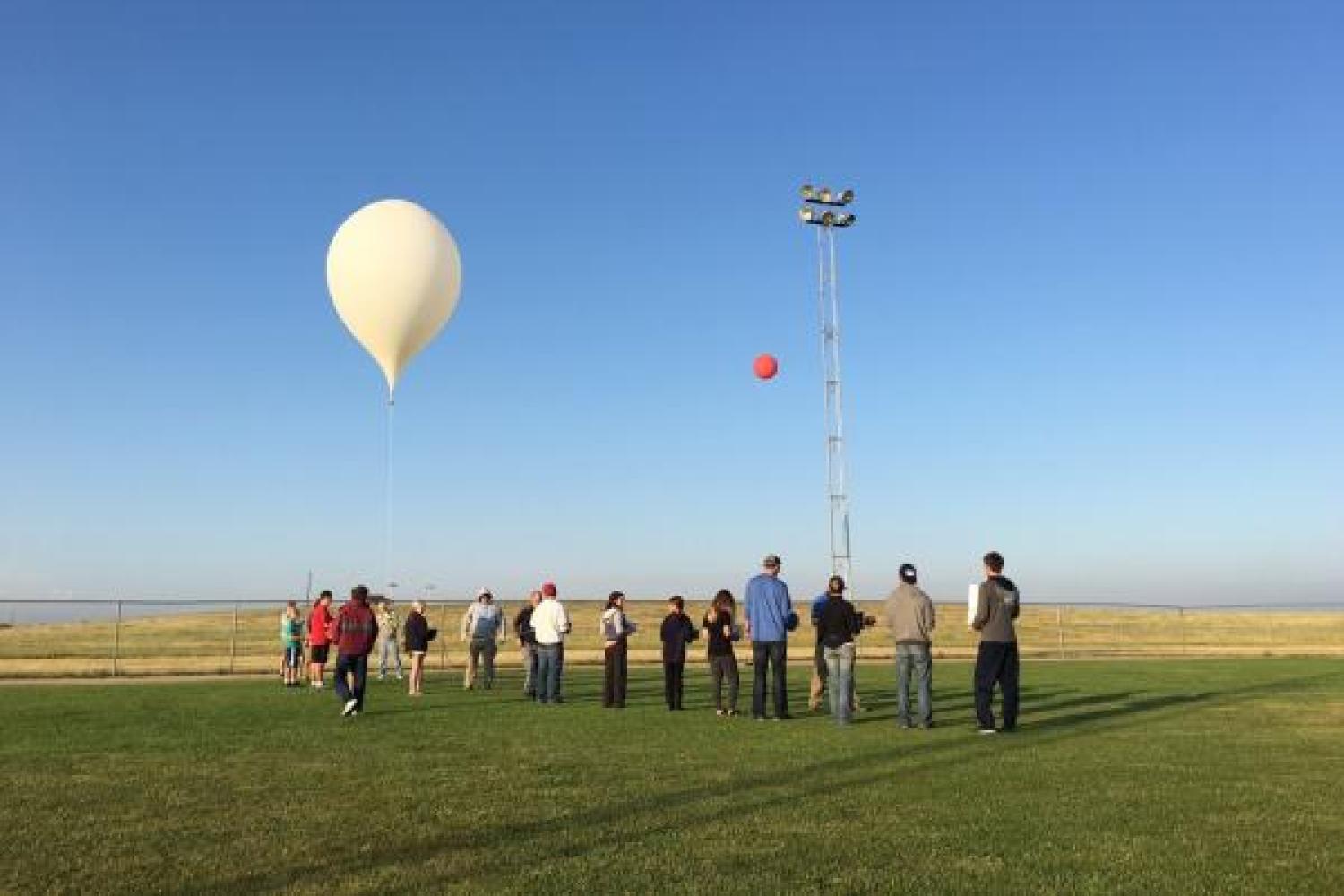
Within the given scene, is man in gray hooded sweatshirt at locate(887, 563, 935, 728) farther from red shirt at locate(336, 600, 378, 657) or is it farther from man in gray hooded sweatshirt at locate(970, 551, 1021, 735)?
red shirt at locate(336, 600, 378, 657)

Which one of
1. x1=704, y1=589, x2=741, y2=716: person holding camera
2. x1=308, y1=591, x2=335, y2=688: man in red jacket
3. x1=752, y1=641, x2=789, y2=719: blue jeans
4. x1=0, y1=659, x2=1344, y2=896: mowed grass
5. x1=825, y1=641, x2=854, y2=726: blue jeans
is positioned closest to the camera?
x1=0, y1=659, x2=1344, y2=896: mowed grass

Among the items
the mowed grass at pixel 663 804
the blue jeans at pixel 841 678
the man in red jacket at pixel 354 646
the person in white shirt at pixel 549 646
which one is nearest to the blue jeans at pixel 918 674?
the mowed grass at pixel 663 804

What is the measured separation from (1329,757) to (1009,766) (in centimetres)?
350

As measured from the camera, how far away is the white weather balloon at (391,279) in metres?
18.0

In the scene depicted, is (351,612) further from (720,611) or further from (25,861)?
(25,861)

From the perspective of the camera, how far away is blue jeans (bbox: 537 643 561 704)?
57.2 ft

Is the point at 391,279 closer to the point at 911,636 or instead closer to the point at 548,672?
the point at 548,672

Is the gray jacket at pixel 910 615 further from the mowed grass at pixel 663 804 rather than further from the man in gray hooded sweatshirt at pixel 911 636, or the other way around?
the mowed grass at pixel 663 804

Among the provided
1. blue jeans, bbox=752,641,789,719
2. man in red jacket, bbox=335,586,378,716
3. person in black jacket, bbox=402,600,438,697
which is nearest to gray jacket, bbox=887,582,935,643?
blue jeans, bbox=752,641,789,719

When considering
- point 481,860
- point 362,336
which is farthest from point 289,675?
point 481,860

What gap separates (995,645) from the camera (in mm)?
13078

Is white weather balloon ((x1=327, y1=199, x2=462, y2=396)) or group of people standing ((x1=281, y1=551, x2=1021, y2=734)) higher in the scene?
white weather balloon ((x1=327, y1=199, x2=462, y2=396))

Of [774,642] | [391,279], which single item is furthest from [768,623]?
[391,279]

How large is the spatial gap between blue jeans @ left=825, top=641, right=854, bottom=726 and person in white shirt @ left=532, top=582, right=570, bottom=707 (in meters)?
5.04
